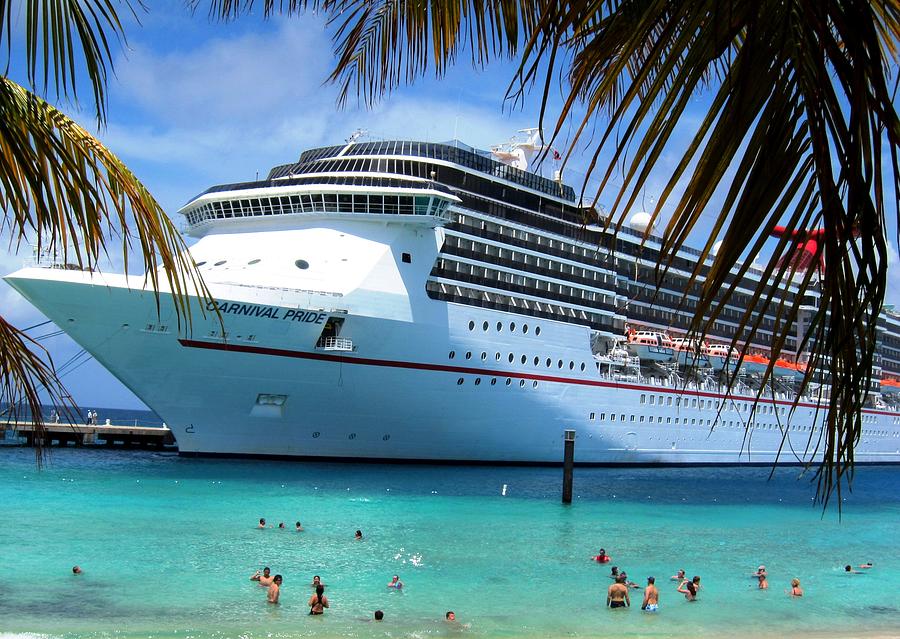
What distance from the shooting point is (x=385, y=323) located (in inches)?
1154

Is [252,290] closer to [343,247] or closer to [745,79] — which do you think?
[343,247]

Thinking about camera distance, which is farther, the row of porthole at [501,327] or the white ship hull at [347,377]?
the row of porthole at [501,327]

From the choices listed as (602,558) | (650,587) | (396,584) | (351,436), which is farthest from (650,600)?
(351,436)

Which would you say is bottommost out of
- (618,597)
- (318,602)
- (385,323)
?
(318,602)

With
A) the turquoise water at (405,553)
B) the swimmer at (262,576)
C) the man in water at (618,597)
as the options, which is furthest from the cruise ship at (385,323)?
the man in water at (618,597)

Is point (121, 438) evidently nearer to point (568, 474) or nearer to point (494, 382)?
point (494, 382)

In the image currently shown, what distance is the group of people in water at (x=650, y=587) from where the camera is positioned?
1638 centimetres

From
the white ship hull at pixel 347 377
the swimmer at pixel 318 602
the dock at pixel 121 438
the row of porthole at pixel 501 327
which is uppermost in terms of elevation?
the row of porthole at pixel 501 327

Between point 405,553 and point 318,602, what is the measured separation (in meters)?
4.98

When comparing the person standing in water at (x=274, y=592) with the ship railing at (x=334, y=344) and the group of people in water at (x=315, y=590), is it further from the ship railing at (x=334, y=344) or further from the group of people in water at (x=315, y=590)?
the ship railing at (x=334, y=344)

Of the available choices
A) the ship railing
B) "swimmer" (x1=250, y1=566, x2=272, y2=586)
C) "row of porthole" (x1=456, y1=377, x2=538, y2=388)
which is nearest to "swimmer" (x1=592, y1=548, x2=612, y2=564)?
"swimmer" (x1=250, y1=566, x2=272, y2=586)

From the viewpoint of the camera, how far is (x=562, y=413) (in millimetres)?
34969

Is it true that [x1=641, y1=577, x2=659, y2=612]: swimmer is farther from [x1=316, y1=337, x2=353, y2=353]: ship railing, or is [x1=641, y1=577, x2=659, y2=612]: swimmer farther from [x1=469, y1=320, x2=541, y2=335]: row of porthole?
[x1=469, y1=320, x2=541, y2=335]: row of porthole

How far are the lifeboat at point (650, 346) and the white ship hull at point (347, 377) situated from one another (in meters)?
3.65
